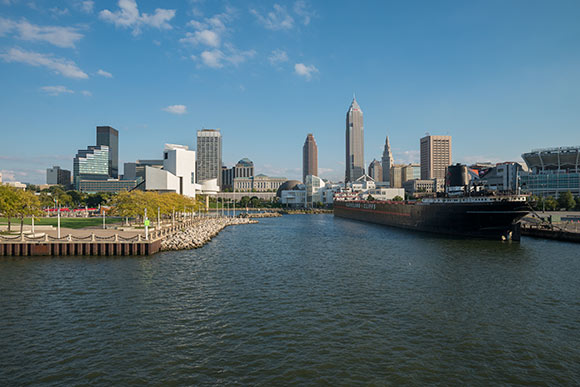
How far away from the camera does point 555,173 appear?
155 meters

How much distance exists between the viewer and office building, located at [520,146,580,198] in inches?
5832

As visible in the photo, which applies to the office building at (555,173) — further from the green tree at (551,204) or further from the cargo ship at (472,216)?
the cargo ship at (472,216)

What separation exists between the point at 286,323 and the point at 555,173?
179711 mm

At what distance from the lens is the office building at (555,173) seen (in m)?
148

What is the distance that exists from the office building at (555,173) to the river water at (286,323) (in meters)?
143

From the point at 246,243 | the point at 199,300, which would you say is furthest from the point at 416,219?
the point at 199,300

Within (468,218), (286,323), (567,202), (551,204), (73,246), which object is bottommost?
(286,323)

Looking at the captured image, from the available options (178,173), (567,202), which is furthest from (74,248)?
(567,202)

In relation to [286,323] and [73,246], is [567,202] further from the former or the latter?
[73,246]

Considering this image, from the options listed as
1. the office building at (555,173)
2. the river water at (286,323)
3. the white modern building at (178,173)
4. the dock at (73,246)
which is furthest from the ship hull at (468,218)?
the office building at (555,173)

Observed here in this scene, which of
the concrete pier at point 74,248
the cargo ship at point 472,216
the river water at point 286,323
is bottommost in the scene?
the river water at point 286,323

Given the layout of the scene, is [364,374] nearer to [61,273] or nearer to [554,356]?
[554,356]

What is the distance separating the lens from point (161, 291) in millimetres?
25734

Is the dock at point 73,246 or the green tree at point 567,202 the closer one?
the dock at point 73,246
